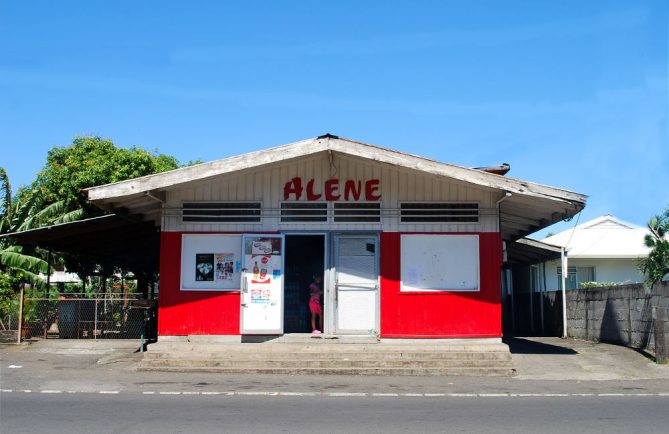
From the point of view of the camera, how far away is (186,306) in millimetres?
16109

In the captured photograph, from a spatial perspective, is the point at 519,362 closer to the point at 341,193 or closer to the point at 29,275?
the point at 341,193

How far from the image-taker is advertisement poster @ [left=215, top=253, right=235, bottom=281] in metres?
16.1

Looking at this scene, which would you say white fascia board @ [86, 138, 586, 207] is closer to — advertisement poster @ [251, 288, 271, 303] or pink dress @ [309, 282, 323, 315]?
advertisement poster @ [251, 288, 271, 303]

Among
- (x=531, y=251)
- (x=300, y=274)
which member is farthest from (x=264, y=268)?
(x=531, y=251)

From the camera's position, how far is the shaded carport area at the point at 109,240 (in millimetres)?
18297

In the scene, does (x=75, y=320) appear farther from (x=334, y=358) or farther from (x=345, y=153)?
(x=345, y=153)

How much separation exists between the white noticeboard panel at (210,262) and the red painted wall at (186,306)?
0.45 ft

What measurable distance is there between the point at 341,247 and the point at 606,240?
66.2 feet

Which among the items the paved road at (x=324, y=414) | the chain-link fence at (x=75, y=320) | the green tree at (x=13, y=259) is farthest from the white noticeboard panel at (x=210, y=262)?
the green tree at (x=13, y=259)

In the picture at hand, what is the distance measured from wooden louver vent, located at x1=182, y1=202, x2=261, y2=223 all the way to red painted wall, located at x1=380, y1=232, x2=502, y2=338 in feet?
11.5

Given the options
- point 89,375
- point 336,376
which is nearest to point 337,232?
point 336,376

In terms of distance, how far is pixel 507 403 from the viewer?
34.1 feet

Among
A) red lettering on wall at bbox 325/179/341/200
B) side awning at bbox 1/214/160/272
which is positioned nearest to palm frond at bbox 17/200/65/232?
side awning at bbox 1/214/160/272

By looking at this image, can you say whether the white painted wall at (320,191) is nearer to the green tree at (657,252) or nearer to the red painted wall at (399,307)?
the red painted wall at (399,307)
